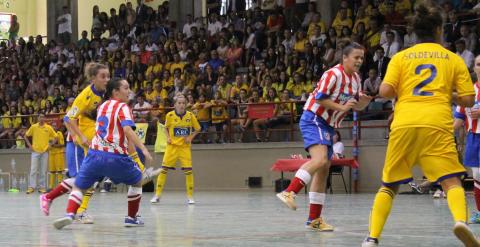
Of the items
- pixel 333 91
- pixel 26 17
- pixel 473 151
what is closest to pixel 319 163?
pixel 333 91

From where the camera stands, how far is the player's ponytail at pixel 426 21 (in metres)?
6.64

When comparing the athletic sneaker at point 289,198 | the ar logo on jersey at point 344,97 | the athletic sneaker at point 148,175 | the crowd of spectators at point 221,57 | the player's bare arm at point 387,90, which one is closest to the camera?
the player's bare arm at point 387,90

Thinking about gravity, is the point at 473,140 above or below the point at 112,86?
below

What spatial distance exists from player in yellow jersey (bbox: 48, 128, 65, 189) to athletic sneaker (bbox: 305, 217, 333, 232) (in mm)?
18688

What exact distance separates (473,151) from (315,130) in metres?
2.05

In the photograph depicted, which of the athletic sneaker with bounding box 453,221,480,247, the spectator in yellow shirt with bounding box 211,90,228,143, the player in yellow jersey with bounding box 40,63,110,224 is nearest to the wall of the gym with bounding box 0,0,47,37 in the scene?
the spectator in yellow shirt with bounding box 211,90,228,143

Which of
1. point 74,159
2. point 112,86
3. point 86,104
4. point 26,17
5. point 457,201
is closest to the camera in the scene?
point 457,201

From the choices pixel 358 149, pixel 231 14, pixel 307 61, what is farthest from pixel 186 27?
pixel 358 149

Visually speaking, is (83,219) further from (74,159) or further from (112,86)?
(112,86)

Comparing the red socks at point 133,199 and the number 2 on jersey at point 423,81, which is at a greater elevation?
the number 2 on jersey at point 423,81

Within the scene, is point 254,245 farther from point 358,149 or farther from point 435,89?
point 358,149

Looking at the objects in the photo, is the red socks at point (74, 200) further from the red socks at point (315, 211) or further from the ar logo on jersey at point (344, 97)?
the ar logo on jersey at point (344, 97)

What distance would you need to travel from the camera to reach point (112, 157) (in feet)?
31.6

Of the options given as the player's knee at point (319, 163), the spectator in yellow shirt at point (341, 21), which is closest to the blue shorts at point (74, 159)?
the player's knee at point (319, 163)
